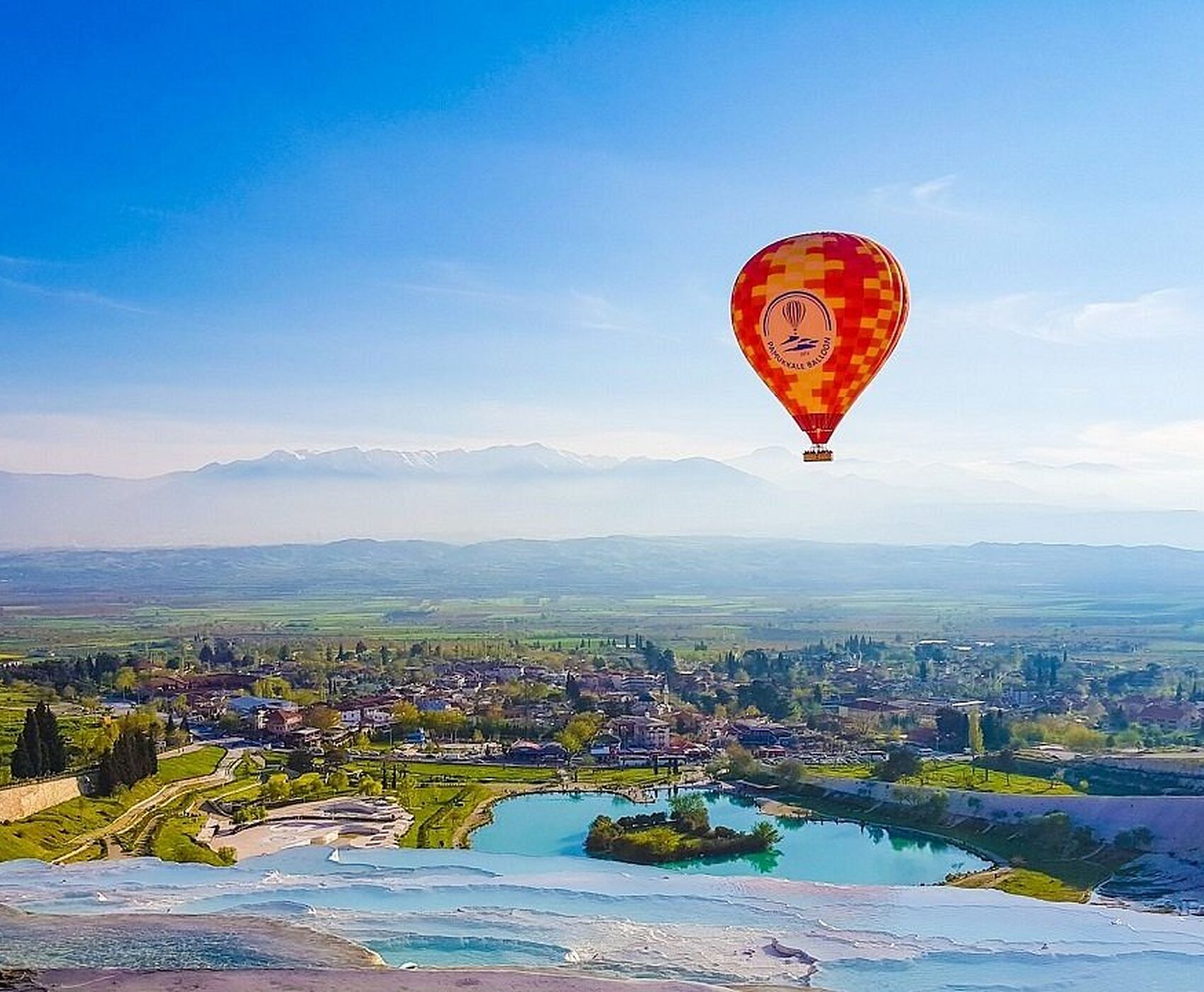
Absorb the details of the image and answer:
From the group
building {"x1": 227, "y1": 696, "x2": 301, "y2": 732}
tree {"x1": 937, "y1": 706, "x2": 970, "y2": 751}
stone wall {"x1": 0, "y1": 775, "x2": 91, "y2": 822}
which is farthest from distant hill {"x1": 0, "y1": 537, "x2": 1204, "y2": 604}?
stone wall {"x1": 0, "y1": 775, "x2": 91, "y2": 822}

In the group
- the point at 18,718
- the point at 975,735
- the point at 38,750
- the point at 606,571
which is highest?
the point at 606,571

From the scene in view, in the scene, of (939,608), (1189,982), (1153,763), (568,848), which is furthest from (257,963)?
(939,608)

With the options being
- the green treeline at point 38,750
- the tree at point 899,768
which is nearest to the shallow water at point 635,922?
the green treeline at point 38,750

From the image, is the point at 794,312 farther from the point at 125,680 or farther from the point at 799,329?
the point at 125,680

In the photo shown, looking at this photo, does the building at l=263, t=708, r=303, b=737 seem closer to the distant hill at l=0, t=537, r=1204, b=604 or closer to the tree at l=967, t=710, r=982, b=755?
the tree at l=967, t=710, r=982, b=755

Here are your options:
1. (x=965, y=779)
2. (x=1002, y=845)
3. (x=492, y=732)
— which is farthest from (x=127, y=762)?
(x=965, y=779)

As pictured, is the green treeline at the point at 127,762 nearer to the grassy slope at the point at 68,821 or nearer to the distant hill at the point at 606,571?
the grassy slope at the point at 68,821
